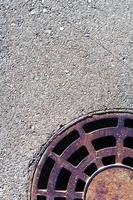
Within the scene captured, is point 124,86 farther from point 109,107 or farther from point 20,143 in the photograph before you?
point 20,143

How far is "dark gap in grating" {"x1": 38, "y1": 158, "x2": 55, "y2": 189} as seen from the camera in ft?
8.01

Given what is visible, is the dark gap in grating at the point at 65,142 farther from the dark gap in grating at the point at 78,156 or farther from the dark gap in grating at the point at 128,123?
the dark gap in grating at the point at 128,123

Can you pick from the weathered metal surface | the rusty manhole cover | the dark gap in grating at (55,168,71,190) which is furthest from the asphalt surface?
the weathered metal surface

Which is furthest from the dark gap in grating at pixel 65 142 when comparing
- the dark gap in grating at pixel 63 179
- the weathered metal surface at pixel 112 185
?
the weathered metal surface at pixel 112 185

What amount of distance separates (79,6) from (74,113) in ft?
1.87

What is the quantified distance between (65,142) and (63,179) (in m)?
0.19

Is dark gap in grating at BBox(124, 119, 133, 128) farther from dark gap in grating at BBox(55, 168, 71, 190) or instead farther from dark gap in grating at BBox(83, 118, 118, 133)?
dark gap in grating at BBox(55, 168, 71, 190)

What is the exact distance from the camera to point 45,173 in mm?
2459

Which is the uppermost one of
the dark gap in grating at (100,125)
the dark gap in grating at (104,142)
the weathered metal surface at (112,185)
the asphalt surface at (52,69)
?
the asphalt surface at (52,69)

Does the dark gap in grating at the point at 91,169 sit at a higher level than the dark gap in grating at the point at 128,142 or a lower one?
lower

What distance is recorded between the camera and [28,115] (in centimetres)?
245

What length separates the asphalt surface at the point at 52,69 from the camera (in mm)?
2430

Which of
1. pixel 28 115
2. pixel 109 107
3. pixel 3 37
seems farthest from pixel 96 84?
pixel 3 37

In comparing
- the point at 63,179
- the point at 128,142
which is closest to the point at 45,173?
the point at 63,179
